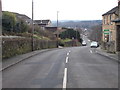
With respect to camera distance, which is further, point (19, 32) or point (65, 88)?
point (19, 32)

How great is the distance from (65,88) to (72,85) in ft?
2.20

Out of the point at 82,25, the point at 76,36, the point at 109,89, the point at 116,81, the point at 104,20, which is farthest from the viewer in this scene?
the point at 82,25

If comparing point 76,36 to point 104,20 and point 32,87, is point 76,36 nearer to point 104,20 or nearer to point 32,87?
point 104,20

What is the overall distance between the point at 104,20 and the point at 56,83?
43968mm

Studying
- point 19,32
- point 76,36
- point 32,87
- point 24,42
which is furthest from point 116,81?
point 76,36

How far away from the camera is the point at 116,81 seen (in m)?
11.1

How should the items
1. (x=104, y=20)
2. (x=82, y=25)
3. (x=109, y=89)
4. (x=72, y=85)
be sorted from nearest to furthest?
1. (x=109, y=89)
2. (x=72, y=85)
3. (x=104, y=20)
4. (x=82, y=25)

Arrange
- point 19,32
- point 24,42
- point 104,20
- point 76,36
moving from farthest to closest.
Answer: point 76,36
point 104,20
point 19,32
point 24,42

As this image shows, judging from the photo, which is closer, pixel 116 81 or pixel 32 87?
pixel 32 87

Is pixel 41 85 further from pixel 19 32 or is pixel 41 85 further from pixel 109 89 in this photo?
pixel 19 32

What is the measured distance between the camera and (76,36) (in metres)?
102

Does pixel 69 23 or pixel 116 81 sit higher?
A: pixel 69 23

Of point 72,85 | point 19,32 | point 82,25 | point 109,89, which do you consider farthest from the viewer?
point 82,25

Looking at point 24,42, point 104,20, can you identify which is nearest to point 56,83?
point 24,42
